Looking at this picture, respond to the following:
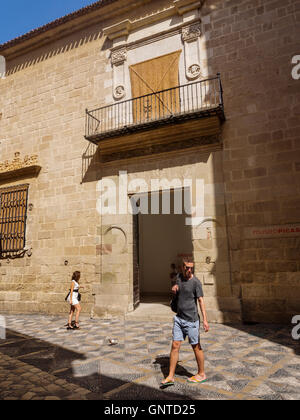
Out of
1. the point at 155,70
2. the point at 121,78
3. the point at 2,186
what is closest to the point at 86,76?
the point at 121,78

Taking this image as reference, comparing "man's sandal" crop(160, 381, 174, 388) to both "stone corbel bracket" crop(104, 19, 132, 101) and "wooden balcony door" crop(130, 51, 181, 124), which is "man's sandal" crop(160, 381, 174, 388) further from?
"stone corbel bracket" crop(104, 19, 132, 101)

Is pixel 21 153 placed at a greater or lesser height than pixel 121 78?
lesser

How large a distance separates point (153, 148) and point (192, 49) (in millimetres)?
2924

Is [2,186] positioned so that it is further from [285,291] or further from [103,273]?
[285,291]

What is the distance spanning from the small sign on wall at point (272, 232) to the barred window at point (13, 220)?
709cm

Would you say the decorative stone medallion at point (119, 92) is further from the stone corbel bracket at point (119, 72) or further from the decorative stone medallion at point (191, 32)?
the decorative stone medallion at point (191, 32)

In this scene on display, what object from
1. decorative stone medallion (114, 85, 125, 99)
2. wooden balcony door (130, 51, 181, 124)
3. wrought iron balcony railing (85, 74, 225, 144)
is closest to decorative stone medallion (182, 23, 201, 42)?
wooden balcony door (130, 51, 181, 124)

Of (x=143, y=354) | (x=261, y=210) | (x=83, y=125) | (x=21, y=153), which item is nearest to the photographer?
(x=143, y=354)

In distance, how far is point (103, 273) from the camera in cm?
839

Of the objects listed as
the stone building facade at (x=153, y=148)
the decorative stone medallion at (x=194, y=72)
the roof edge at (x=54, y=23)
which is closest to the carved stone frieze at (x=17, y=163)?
the stone building facade at (x=153, y=148)

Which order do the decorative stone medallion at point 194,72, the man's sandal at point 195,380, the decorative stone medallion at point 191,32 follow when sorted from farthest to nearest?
1. the decorative stone medallion at point 191,32
2. the decorative stone medallion at point 194,72
3. the man's sandal at point 195,380

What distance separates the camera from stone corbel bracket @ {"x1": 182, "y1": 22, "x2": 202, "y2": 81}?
8.06 m

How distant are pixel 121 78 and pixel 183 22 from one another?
2.32m

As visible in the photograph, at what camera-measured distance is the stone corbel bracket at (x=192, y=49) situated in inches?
317
